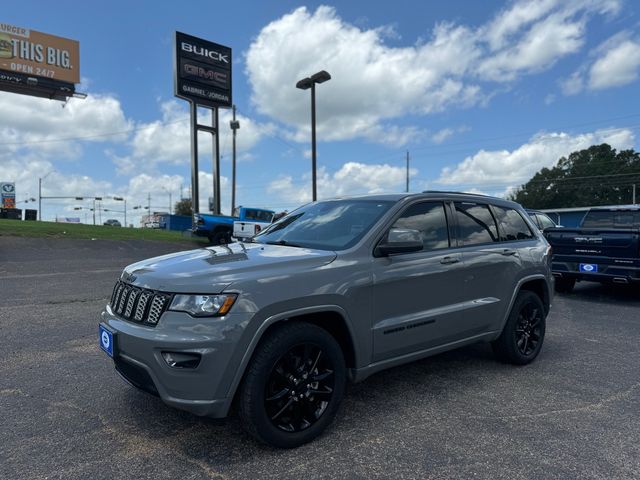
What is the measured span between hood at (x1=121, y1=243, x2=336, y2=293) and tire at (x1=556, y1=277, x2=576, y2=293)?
7.87 metres

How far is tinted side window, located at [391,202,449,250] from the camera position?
4.02m

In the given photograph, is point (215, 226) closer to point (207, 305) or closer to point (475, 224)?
point (475, 224)

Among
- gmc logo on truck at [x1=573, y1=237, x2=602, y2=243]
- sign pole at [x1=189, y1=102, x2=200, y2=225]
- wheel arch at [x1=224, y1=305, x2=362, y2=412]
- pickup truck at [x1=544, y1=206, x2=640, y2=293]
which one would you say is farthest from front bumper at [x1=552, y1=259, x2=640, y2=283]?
sign pole at [x1=189, y1=102, x2=200, y2=225]

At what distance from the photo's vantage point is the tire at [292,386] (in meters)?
2.89

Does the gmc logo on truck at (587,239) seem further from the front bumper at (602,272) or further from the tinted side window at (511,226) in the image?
the tinted side window at (511,226)

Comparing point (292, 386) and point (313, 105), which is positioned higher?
point (313, 105)

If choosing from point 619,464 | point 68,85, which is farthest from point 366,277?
point 68,85

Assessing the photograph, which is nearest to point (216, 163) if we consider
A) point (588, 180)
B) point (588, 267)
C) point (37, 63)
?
point (37, 63)

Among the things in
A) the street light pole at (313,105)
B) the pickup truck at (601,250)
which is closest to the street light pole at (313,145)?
the street light pole at (313,105)

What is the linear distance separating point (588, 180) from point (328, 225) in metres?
79.3

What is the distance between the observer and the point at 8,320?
653cm

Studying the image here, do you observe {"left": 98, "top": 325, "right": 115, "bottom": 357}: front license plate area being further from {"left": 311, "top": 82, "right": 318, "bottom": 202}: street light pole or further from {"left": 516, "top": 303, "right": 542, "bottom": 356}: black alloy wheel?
{"left": 311, "top": 82, "right": 318, "bottom": 202}: street light pole

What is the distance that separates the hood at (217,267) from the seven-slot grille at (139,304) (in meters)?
0.05

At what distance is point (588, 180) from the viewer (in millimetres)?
71688
